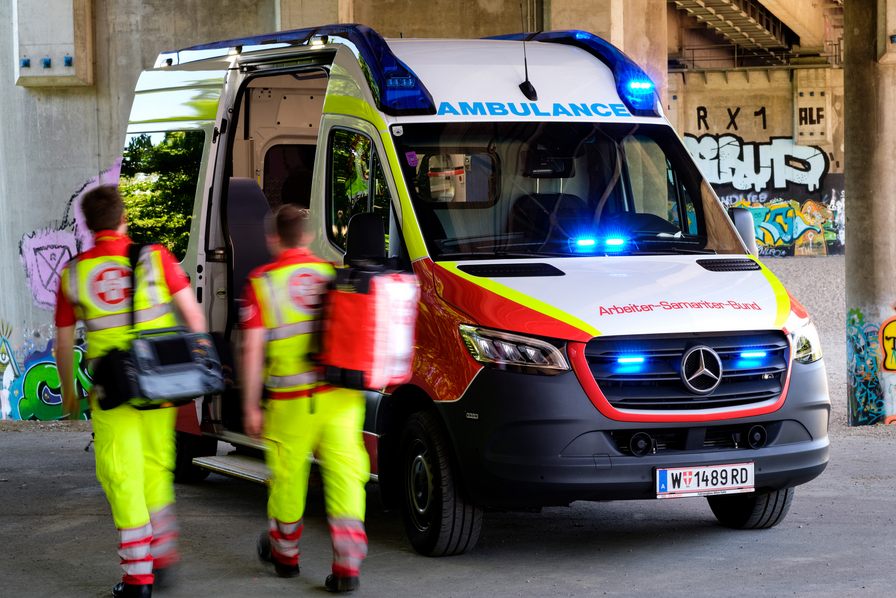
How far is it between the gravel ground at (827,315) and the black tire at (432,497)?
5.52m

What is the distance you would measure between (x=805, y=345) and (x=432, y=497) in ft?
6.60

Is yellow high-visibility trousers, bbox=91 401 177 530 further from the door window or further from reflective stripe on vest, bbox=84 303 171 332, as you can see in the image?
the door window

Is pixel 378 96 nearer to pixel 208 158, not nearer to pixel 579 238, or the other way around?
pixel 579 238

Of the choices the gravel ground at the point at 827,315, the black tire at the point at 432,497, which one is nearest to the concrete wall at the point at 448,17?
the gravel ground at the point at 827,315

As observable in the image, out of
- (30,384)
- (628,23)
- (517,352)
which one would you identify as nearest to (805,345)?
(517,352)

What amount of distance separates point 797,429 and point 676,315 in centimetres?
90

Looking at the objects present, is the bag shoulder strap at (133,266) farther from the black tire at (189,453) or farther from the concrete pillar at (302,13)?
the concrete pillar at (302,13)

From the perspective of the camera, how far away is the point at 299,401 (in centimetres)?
514

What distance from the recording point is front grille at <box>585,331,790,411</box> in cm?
539

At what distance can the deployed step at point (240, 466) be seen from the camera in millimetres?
6668

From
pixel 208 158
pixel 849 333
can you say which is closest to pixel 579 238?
pixel 208 158

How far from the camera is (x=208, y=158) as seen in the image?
7.66 meters

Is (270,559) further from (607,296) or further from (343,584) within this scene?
(607,296)

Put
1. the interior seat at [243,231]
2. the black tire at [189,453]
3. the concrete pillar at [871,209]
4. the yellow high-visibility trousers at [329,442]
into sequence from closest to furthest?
the yellow high-visibility trousers at [329,442] → the interior seat at [243,231] → the black tire at [189,453] → the concrete pillar at [871,209]
